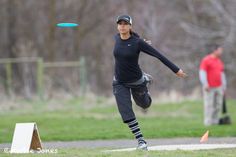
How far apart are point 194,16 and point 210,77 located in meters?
24.4

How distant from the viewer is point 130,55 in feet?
42.5

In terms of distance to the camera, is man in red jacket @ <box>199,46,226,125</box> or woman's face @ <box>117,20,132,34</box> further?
man in red jacket @ <box>199,46,226,125</box>

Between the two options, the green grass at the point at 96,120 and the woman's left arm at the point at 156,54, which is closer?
the woman's left arm at the point at 156,54

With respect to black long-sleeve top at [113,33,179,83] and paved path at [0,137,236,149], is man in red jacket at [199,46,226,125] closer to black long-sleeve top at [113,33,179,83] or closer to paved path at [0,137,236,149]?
paved path at [0,137,236,149]

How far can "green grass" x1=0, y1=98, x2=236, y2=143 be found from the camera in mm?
19062

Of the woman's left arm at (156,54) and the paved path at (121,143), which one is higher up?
the woman's left arm at (156,54)

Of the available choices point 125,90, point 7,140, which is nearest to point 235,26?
point 7,140

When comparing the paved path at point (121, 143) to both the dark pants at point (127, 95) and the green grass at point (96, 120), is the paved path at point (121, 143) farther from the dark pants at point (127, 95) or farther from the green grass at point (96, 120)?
the dark pants at point (127, 95)

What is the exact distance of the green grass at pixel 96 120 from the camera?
1906 cm

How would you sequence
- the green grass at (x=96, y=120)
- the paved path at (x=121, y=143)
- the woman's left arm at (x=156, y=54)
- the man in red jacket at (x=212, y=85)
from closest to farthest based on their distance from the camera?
the woman's left arm at (x=156, y=54), the paved path at (x=121, y=143), the green grass at (x=96, y=120), the man in red jacket at (x=212, y=85)

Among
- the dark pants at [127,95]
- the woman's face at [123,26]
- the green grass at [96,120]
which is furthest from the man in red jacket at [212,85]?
the woman's face at [123,26]

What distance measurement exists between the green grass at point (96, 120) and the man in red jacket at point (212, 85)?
53 cm

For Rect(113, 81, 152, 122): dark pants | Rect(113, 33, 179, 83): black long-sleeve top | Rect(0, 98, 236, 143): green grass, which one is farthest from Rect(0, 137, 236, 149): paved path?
Rect(113, 33, 179, 83): black long-sleeve top

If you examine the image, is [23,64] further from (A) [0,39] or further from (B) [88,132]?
(B) [88,132]
